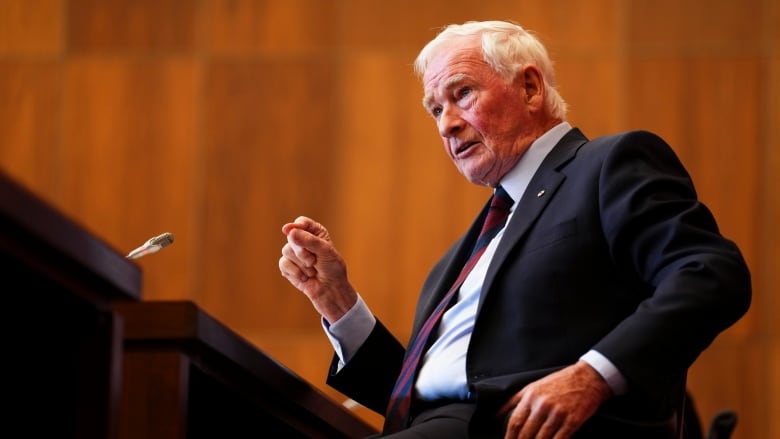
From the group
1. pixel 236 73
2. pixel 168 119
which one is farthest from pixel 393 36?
pixel 168 119

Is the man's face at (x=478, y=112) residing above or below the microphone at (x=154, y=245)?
above

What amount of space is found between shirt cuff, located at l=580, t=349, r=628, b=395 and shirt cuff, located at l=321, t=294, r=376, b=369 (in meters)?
0.82

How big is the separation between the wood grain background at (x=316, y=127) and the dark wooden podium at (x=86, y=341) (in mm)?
3521

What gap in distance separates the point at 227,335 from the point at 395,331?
354 centimetres

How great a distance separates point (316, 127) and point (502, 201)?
3.14 meters

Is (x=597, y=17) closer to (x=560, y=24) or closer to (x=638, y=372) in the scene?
(x=560, y=24)

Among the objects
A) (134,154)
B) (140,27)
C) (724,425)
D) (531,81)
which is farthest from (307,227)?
(140,27)

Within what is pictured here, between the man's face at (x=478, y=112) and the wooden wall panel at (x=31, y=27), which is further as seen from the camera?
the wooden wall panel at (x=31, y=27)

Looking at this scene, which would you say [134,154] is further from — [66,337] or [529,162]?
[66,337]

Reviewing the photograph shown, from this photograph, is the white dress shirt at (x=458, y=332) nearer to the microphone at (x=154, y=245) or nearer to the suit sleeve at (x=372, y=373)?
the suit sleeve at (x=372, y=373)

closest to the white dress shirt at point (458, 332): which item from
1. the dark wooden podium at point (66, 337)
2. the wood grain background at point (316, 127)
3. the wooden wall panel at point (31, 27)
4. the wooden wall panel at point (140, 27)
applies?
the dark wooden podium at point (66, 337)

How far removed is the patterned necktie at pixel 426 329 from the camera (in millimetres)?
2322

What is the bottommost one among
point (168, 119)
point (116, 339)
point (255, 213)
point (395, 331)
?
point (395, 331)

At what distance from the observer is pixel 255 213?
5582mm
